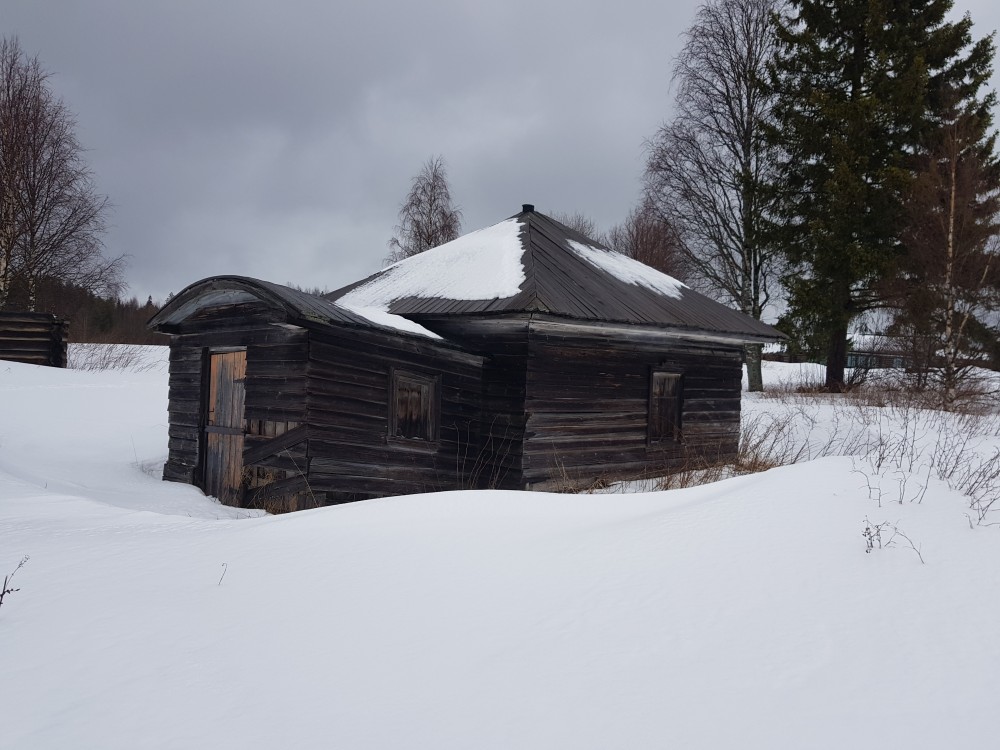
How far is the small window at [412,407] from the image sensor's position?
29.3 ft

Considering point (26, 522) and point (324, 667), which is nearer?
point (324, 667)

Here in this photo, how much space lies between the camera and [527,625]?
9.59 ft

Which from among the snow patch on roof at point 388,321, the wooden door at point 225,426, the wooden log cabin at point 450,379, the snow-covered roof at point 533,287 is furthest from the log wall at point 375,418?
the wooden door at point 225,426

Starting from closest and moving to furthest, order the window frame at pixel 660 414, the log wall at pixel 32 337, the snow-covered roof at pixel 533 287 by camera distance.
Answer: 1. the snow-covered roof at pixel 533 287
2. the window frame at pixel 660 414
3. the log wall at pixel 32 337

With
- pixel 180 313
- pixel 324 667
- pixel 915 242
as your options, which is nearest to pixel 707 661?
pixel 324 667

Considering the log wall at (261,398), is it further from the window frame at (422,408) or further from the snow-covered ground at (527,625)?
the snow-covered ground at (527,625)

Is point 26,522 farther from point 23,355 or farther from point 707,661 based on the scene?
point 23,355

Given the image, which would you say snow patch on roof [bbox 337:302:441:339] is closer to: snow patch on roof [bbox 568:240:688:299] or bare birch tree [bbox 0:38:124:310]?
snow patch on roof [bbox 568:240:688:299]

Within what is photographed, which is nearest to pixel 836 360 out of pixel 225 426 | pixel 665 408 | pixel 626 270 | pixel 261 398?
pixel 626 270

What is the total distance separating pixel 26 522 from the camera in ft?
15.9

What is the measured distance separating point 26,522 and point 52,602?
206cm

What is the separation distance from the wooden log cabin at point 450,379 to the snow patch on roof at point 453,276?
0.15 ft

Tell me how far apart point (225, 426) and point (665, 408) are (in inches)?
280

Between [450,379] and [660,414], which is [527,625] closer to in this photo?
[450,379]
